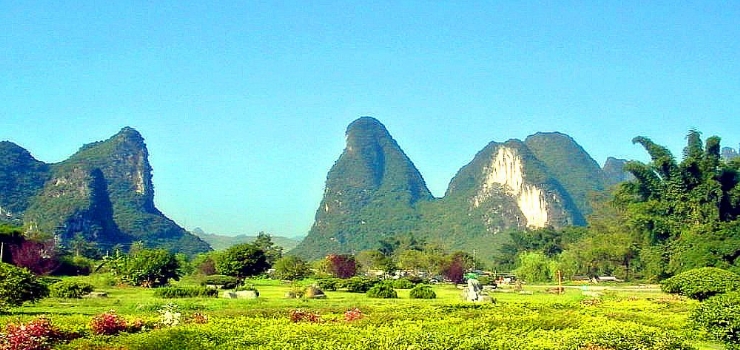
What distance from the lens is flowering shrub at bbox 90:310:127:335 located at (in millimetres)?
12164

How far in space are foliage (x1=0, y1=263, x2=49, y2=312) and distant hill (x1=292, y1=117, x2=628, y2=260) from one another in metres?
105

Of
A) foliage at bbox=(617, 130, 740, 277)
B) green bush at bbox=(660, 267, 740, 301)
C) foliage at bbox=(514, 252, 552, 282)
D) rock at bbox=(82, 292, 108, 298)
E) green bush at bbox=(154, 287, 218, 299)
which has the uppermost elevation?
foliage at bbox=(617, 130, 740, 277)

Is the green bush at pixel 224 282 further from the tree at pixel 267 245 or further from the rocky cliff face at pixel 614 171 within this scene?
the rocky cliff face at pixel 614 171

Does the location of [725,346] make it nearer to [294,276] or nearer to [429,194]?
[294,276]

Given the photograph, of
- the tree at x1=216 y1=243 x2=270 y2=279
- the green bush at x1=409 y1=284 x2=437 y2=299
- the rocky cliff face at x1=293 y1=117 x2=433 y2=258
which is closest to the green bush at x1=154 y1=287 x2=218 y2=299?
the green bush at x1=409 y1=284 x2=437 y2=299

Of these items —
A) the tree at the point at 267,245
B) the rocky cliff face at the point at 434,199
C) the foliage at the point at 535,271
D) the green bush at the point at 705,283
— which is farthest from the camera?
the rocky cliff face at the point at 434,199

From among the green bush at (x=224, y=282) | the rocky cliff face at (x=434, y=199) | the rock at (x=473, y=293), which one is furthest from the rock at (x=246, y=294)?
the rocky cliff face at (x=434, y=199)

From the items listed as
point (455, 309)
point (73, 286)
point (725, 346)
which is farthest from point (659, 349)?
point (73, 286)

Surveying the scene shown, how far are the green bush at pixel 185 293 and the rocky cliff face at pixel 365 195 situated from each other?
113900 mm

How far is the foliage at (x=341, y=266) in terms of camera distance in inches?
2234

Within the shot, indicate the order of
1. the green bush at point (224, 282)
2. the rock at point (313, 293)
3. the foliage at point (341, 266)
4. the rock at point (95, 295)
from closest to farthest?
the rock at point (95, 295) → the rock at point (313, 293) → the green bush at point (224, 282) → the foliage at point (341, 266)

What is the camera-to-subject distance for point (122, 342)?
10680 millimetres

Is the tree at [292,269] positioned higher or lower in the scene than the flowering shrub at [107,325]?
higher

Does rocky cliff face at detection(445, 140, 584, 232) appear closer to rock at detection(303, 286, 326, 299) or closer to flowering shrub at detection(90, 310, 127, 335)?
rock at detection(303, 286, 326, 299)
